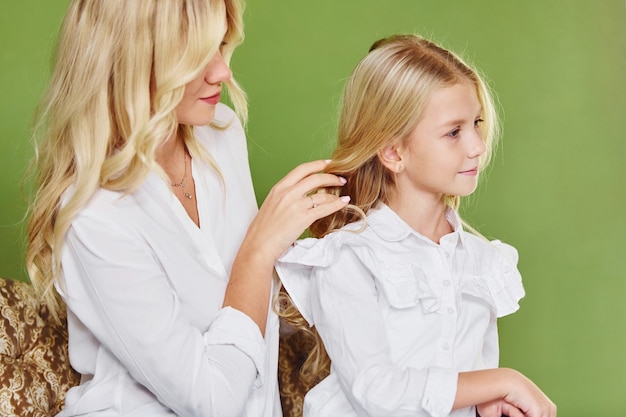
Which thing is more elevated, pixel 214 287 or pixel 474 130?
pixel 474 130

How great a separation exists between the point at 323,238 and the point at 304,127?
85 centimetres

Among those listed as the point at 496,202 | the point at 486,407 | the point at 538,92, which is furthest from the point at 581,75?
the point at 486,407

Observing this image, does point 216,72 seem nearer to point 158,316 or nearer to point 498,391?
point 158,316

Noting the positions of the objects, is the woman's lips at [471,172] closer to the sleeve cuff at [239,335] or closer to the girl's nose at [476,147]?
the girl's nose at [476,147]

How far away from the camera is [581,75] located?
2727mm

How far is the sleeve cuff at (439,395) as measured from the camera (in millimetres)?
1704

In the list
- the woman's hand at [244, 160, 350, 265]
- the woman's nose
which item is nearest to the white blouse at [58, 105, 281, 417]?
the woman's hand at [244, 160, 350, 265]

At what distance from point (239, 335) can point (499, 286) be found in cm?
60

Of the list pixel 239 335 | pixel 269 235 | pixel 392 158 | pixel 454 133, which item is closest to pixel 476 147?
pixel 454 133

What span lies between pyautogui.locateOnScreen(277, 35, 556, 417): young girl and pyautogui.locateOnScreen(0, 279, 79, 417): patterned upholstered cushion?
0.52 m

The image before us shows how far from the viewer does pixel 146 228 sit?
5.68ft

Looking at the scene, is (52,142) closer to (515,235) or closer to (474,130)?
(474,130)

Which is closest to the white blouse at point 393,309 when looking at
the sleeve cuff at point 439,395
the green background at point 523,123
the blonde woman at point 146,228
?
the sleeve cuff at point 439,395

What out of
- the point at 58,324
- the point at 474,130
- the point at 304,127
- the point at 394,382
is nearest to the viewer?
the point at 394,382
